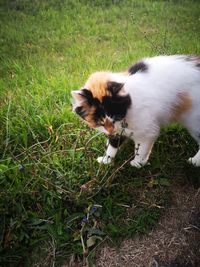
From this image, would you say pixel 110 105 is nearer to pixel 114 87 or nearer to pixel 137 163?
pixel 114 87

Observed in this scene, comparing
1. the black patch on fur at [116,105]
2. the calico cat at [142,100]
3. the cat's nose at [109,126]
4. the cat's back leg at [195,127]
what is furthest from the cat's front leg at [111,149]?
the cat's back leg at [195,127]

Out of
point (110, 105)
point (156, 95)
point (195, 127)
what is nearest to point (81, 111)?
point (110, 105)

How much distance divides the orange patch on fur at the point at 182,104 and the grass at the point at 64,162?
1.51 feet

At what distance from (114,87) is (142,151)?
0.62 m

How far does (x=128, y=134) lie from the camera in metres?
2.47

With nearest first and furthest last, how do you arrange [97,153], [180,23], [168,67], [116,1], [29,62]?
[168,67] < [97,153] < [29,62] < [180,23] < [116,1]

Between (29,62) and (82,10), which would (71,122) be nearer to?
(29,62)

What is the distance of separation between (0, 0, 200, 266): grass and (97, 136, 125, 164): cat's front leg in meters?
0.07

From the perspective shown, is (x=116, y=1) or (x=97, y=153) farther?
(x=116, y=1)

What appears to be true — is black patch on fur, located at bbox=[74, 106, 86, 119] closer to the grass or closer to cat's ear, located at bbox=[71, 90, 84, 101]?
cat's ear, located at bbox=[71, 90, 84, 101]

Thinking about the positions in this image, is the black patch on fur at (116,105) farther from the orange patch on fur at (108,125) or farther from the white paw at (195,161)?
the white paw at (195,161)

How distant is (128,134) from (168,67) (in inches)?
21.6

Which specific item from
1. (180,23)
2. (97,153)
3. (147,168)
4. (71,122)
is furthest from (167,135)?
(180,23)

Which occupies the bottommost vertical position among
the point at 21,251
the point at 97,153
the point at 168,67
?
the point at 21,251
